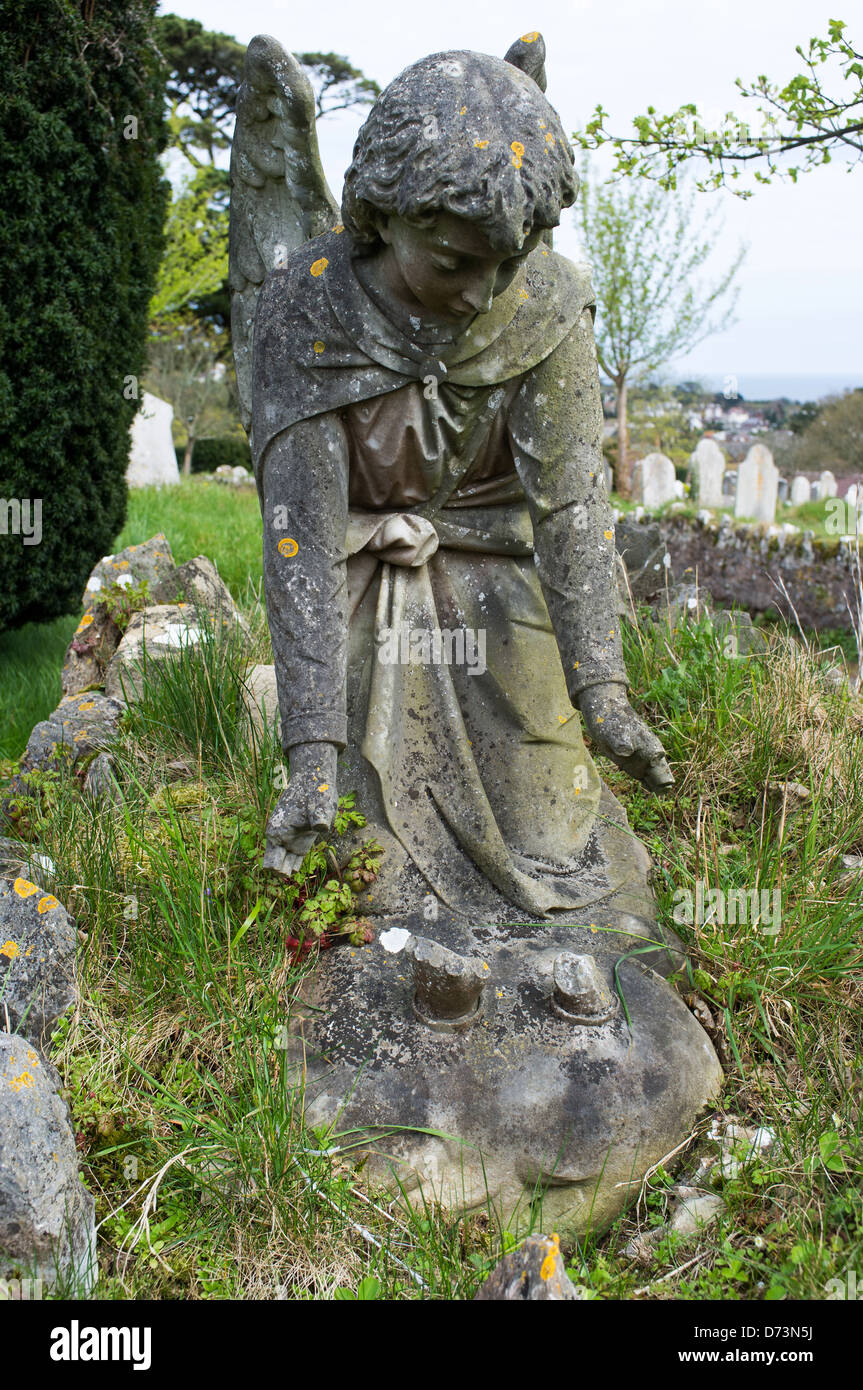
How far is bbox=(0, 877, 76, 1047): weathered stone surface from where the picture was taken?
2498 mm

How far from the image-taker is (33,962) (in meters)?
2.52

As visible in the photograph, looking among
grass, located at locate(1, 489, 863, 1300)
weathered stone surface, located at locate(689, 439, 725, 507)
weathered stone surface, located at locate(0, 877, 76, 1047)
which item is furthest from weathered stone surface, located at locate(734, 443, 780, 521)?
weathered stone surface, located at locate(0, 877, 76, 1047)

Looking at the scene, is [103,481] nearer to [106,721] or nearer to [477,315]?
[106,721]

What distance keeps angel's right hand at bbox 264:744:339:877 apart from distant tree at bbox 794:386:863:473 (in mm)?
20224

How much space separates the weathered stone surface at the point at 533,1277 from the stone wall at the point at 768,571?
16.7 feet

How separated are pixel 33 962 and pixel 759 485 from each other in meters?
16.2

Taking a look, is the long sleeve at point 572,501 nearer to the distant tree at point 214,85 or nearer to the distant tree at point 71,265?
the distant tree at point 71,265

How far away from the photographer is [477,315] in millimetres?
2314

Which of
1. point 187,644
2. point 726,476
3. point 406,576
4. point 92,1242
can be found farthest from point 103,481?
point 726,476

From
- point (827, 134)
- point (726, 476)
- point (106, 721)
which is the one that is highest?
point (726, 476)

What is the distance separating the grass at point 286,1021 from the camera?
81.1 inches

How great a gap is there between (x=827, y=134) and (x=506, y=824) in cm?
302

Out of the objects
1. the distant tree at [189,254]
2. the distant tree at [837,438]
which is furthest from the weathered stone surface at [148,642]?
the distant tree at [837,438]

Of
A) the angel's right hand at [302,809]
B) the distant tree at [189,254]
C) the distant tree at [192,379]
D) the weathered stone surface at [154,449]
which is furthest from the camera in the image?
the distant tree at [192,379]
